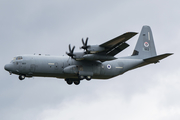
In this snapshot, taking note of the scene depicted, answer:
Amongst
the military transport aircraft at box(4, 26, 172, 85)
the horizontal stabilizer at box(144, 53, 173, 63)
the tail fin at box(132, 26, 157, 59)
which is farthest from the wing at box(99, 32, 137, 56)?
the tail fin at box(132, 26, 157, 59)

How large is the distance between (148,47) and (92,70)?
23.9ft

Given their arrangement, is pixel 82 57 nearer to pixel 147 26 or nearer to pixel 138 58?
pixel 138 58

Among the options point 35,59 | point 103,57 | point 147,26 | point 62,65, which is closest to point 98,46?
point 103,57

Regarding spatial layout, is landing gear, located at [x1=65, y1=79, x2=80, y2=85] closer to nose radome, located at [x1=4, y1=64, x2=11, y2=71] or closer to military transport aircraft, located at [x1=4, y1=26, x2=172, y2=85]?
military transport aircraft, located at [x1=4, y1=26, x2=172, y2=85]

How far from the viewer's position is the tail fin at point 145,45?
35.7m

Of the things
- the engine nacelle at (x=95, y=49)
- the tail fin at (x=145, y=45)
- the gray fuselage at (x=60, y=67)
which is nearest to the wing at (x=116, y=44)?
the engine nacelle at (x=95, y=49)

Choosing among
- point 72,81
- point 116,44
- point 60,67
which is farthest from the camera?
point 72,81

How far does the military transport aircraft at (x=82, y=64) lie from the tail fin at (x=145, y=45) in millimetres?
1497

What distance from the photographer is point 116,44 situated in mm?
30109

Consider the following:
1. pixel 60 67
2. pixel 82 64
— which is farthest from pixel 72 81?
pixel 60 67

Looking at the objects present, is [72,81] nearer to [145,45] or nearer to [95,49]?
[95,49]

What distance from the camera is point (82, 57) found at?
3134cm

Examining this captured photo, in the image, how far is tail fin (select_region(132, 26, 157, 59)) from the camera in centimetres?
3566

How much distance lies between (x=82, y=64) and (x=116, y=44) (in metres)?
4.02
